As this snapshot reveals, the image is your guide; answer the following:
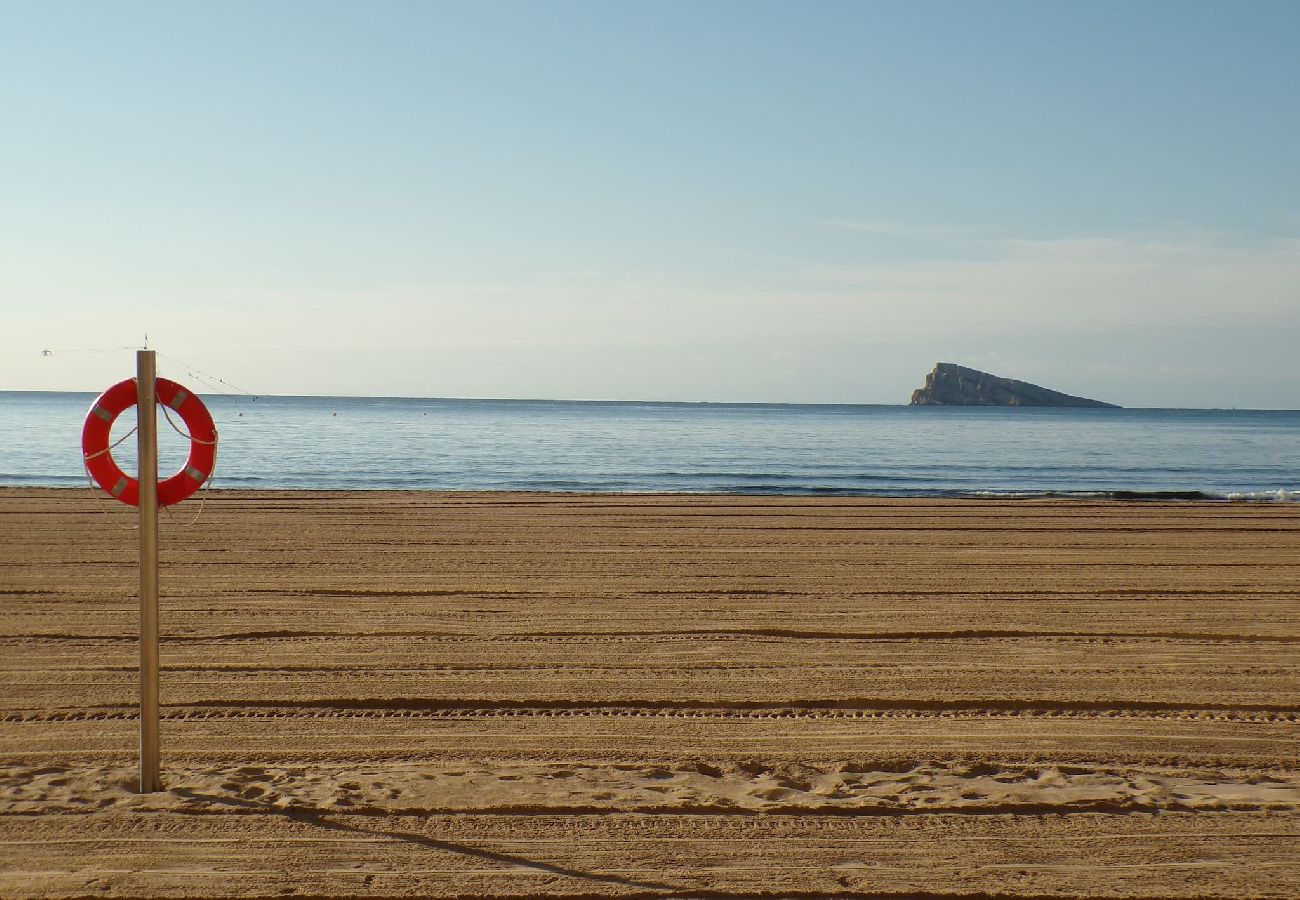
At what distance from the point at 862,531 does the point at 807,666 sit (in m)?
8.38

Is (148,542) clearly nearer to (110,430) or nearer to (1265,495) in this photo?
(110,430)

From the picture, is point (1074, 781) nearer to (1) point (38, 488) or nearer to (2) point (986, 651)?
(2) point (986, 651)

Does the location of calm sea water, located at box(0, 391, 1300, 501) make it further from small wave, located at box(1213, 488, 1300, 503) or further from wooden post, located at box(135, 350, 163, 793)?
wooden post, located at box(135, 350, 163, 793)

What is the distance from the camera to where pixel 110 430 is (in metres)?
4.91

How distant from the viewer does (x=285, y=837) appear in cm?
405

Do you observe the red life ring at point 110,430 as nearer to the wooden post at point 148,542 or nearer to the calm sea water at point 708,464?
the wooden post at point 148,542

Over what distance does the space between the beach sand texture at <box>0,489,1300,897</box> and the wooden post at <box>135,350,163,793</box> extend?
355 mm

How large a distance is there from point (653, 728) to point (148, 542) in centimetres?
251

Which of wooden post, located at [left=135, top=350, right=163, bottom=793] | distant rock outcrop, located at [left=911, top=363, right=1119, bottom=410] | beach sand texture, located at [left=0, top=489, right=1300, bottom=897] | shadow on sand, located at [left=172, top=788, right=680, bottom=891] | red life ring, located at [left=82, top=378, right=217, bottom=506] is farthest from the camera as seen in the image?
distant rock outcrop, located at [left=911, top=363, right=1119, bottom=410]

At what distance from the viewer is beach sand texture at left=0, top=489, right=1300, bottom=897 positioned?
153 inches

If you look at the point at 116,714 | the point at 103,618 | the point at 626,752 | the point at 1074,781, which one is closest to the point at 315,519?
the point at 103,618

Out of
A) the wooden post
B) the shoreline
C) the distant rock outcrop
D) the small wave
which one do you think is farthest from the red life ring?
the distant rock outcrop

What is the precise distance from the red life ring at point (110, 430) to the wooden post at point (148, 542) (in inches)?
4.6

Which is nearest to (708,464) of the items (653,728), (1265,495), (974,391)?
(1265,495)
